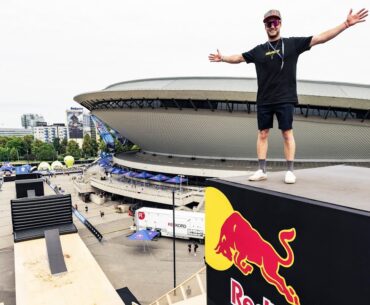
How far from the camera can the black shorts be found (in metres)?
4.72

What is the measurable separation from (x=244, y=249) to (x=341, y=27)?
144 inches

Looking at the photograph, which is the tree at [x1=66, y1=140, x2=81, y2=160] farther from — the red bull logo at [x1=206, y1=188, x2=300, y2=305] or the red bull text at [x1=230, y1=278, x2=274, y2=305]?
the red bull text at [x1=230, y1=278, x2=274, y2=305]

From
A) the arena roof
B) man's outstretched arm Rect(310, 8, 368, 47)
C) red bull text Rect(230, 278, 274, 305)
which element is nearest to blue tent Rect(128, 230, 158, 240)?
the arena roof

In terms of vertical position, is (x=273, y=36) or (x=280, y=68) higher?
(x=273, y=36)

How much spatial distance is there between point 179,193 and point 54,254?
1794 centimetres

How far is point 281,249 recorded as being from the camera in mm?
3646

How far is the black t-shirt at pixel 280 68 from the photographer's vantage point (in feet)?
15.1

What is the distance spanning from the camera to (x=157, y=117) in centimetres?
4072

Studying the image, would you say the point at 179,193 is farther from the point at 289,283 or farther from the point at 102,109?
the point at 289,283

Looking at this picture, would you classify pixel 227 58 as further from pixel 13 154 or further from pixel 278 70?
pixel 13 154

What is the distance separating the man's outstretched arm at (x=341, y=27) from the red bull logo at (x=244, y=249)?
2942 millimetres

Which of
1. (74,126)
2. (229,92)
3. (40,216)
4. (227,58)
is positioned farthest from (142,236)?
(74,126)

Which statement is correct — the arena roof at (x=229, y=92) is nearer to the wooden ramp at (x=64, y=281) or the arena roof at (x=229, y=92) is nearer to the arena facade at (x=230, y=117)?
the arena facade at (x=230, y=117)

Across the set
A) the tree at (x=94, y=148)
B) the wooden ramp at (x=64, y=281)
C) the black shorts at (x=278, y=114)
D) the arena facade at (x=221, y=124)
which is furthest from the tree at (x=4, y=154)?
the black shorts at (x=278, y=114)
